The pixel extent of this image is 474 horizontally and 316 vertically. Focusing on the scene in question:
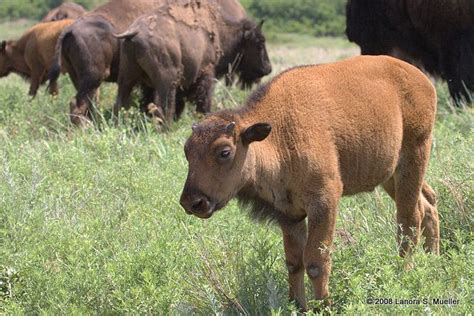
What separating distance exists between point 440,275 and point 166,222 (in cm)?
209

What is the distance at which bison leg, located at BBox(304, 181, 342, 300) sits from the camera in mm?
5238

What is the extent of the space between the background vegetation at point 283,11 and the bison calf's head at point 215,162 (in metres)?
32.3

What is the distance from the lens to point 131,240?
650 cm

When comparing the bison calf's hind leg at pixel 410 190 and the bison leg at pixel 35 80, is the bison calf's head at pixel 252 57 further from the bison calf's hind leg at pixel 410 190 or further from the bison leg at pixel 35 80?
the bison calf's hind leg at pixel 410 190

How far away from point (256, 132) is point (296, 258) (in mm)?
934

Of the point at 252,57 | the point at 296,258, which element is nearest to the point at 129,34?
the point at 252,57

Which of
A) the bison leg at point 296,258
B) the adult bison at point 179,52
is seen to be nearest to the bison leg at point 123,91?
the adult bison at point 179,52

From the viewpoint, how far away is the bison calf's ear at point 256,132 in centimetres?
502

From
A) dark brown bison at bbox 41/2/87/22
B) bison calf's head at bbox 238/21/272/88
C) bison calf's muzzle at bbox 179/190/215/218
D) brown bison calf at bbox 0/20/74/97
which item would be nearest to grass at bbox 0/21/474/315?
bison calf's muzzle at bbox 179/190/215/218

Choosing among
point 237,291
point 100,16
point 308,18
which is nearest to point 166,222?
point 237,291

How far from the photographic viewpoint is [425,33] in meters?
11.7

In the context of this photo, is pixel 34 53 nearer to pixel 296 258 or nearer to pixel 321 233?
pixel 296 258

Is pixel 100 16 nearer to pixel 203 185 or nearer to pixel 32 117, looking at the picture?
pixel 32 117

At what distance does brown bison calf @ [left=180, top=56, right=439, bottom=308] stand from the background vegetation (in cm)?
3131
